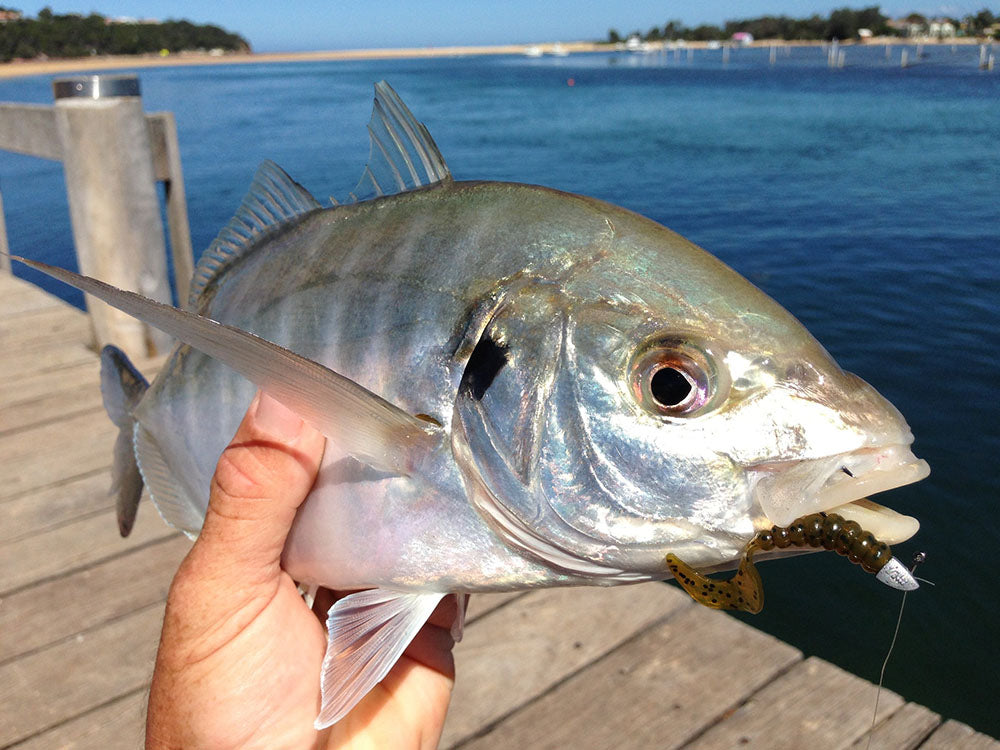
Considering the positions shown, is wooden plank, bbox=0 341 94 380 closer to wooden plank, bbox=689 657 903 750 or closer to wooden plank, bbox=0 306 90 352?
wooden plank, bbox=0 306 90 352

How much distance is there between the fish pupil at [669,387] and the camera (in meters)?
1.09

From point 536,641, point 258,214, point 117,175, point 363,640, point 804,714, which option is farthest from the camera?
point 117,175

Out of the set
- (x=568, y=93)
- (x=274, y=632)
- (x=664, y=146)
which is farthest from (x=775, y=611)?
(x=568, y=93)

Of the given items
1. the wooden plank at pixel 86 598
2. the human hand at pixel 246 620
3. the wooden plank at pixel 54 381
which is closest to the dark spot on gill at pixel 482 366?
the human hand at pixel 246 620

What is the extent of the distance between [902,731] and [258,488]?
6.65 feet

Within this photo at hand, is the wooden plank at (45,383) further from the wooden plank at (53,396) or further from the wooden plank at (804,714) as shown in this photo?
the wooden plank at (804,714)

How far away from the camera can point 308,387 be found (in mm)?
1128

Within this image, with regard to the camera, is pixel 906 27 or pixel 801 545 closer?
pixel 801 545

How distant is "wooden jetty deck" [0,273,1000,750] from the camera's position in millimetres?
2373

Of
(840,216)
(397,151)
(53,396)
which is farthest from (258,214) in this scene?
(840,216)

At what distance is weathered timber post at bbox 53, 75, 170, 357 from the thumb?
3548 millimetres

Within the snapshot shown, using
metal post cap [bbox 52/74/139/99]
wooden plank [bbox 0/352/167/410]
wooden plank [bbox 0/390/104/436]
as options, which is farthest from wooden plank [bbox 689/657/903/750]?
metal post cap [bbox 52/74/139/99]

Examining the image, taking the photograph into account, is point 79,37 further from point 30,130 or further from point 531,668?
point 531,668

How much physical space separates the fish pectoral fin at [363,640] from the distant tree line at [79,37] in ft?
318
